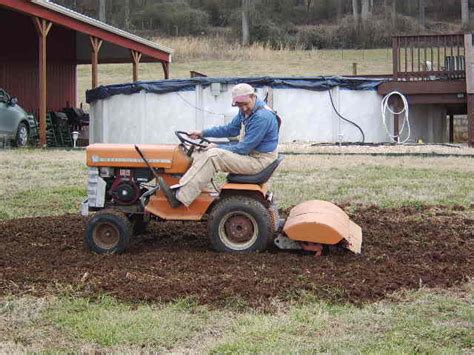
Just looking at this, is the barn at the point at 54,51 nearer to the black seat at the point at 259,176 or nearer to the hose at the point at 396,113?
the hose at the point at 396,113

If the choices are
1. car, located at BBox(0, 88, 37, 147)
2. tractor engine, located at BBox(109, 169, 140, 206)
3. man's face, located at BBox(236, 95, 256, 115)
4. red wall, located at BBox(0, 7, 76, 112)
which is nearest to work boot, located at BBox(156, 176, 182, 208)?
tractor engine, located at BBox(109, 169, 140, 206)

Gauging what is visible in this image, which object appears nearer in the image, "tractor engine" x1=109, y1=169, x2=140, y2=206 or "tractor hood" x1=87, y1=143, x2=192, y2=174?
"tractor hood" x1=87, y1=143, x2=192, y2=174

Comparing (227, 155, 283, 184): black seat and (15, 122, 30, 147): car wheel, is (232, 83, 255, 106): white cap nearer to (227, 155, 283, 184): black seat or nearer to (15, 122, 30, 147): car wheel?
(227, 155, 283, 184): black seat

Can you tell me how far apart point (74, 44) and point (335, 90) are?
11.3 metres

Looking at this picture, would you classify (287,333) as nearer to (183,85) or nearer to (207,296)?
(207,296)

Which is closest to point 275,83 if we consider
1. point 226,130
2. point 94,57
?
point 94,57

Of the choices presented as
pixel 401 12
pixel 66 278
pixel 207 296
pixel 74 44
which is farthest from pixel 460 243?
pixel 401 12

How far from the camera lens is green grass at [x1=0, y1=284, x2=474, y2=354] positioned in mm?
4180

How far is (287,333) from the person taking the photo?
4.40 meters

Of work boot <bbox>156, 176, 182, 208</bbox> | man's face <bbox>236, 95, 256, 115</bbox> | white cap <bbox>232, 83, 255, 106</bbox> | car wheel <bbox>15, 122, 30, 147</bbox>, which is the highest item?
car wheel <bbox>15, 122, 30, 147</bbox>

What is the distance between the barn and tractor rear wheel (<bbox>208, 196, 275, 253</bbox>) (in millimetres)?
12833

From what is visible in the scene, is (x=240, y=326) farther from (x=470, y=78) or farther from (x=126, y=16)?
(x=126, y=16)

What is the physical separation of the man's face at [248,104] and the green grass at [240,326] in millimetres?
2101

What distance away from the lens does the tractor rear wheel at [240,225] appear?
6.48m
